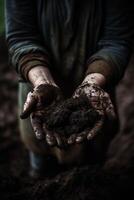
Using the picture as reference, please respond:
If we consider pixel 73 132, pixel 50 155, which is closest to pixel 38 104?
pixel 73 132

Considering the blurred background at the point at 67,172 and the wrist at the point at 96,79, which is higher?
the wrist at the point at 96,79

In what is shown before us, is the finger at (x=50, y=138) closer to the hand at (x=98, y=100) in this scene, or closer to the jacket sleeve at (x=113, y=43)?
the hand at (x=98, y=100)

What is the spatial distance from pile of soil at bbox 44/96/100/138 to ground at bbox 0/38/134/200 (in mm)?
240

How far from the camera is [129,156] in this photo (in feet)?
8.82

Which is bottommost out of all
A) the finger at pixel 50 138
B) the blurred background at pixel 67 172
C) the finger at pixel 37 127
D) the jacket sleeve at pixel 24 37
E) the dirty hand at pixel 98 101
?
the blurred background at pixel 67 172

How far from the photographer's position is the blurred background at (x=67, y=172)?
69.3 inches

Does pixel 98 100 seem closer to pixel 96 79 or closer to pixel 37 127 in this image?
pixel 96 79

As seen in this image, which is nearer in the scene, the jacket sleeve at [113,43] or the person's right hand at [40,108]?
the person's right hand at [40,108]

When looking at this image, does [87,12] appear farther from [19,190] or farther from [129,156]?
[129,156]

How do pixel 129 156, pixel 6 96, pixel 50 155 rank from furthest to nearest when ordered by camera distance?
pixel 6 96, pixel 129 156, pixel 50 155

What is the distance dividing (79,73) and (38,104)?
32 centimetres

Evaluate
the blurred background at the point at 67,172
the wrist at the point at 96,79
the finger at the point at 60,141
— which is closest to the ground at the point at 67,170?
the blurred background at the point at 67,172

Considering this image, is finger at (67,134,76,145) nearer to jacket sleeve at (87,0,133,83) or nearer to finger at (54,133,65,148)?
finger at (54,133,65,148)

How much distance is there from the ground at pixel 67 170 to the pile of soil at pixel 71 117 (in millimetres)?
240
